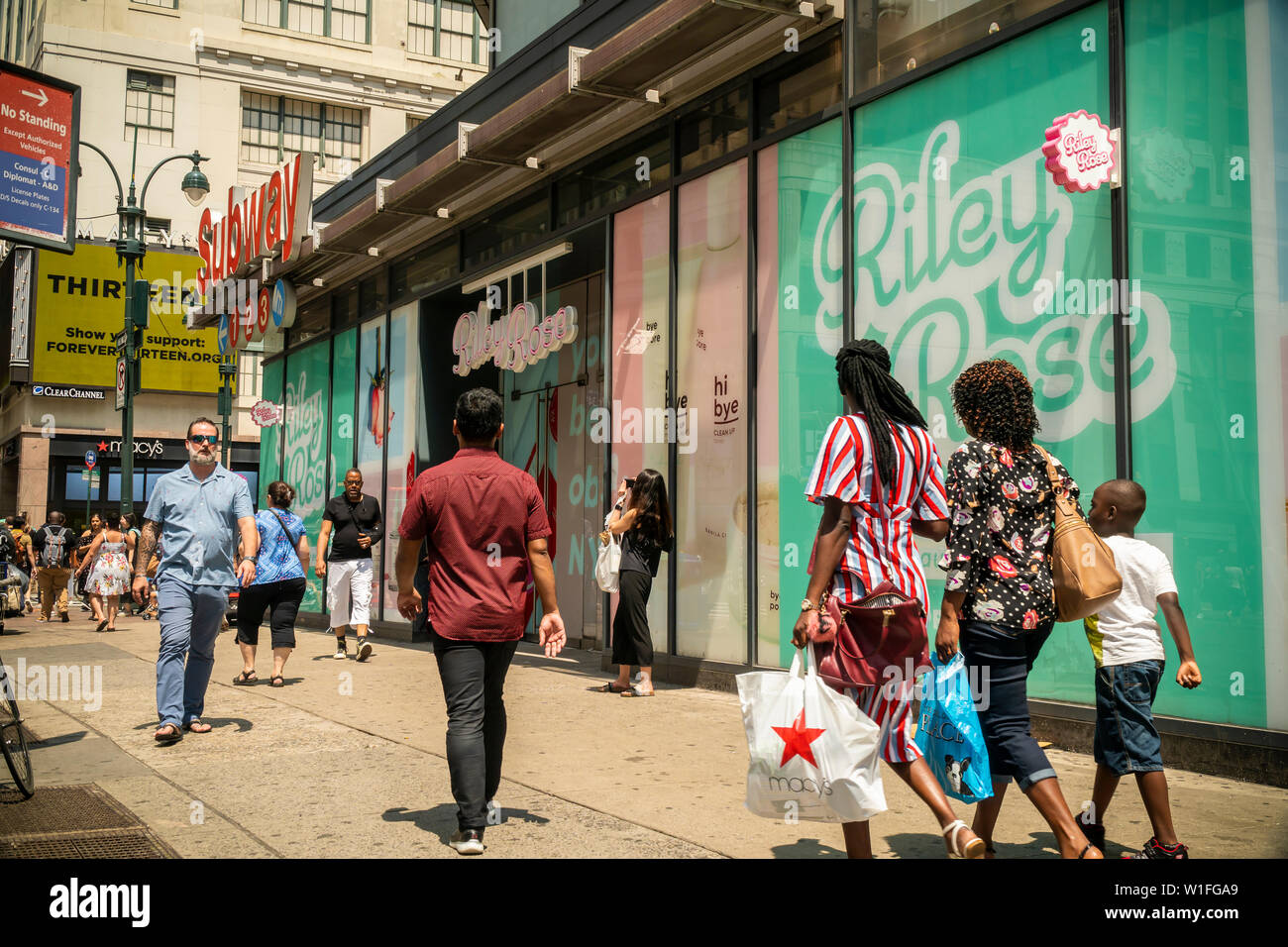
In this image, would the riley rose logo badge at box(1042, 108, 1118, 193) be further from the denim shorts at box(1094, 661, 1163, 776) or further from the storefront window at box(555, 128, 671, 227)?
the storefront window at box(555, 128, 671, 227)

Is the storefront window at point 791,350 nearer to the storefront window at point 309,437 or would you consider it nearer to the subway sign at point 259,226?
the subway sign at point 259,226

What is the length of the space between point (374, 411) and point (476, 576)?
41.5 ft

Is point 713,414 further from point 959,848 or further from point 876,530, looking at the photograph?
point 959,848

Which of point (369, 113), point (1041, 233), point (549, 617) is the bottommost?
point (549, 617)

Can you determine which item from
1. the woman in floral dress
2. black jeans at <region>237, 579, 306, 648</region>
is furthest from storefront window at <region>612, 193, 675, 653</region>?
the woman in floral dress

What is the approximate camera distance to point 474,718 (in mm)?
4855

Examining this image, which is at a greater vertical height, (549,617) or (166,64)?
(166,64)

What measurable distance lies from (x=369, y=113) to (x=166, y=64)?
256 inches

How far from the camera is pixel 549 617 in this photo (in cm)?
520

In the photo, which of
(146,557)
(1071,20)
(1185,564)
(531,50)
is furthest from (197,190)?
(1185,564)

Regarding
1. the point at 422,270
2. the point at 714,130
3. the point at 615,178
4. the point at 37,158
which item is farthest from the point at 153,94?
the point at 714,130

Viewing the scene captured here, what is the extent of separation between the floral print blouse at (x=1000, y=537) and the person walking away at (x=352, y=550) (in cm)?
869

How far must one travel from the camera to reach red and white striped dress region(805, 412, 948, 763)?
410cm

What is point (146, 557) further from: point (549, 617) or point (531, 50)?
point (531, 50)
